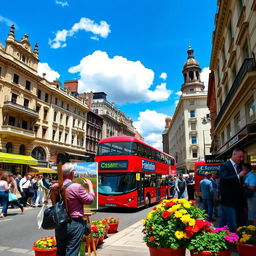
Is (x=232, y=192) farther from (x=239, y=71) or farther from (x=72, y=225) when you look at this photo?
(x=239, y=71)

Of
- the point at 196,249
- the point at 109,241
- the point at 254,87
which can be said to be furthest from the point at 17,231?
the point at 254,87

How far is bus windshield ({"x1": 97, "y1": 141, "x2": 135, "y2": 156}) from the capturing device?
14.0 metres

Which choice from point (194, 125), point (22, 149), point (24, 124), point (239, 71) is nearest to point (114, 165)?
point (239, 71)

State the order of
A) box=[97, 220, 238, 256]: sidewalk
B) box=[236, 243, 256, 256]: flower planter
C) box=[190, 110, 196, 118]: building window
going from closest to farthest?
1. box=[236, 243, 256, 256]: flower planter
2. box=[97, 220, 238, 256]: sidewalk
3. box=[190, 110, 196, 118]: building window

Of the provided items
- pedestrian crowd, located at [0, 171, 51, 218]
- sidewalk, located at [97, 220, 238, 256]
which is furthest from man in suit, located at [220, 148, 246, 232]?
pedestrian crowd, located at [0, 171, 51, 218]

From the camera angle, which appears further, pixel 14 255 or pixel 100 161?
pixel 100 161

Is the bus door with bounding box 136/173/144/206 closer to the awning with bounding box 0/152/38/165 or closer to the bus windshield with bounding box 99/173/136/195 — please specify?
the bus windshield with bounding box 99/173/136/195

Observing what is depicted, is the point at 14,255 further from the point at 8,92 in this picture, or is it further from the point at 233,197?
the point at 8,92

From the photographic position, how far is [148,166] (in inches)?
645

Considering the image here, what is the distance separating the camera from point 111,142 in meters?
14.6

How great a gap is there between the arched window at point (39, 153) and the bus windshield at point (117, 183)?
24269 mm

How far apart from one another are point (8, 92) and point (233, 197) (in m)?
31.3

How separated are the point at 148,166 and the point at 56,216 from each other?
13.3 m

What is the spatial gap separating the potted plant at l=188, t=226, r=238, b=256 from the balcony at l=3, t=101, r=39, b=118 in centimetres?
3047
